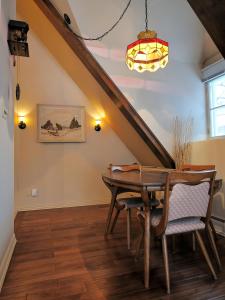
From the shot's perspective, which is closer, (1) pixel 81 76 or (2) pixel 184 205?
(2) pixel 184 205

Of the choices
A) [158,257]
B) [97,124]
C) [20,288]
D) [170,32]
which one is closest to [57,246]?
[20,288]

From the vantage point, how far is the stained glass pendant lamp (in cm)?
173

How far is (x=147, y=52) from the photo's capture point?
5.93ft

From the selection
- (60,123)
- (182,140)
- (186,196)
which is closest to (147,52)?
(186,196)

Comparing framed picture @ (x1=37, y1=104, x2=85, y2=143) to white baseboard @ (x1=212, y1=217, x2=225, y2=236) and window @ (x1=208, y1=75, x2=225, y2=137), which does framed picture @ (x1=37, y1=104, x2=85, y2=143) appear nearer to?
window @ (x1=208, y1=75, x2=225, y2=137)

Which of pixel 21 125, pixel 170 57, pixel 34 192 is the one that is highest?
pixel 170 57

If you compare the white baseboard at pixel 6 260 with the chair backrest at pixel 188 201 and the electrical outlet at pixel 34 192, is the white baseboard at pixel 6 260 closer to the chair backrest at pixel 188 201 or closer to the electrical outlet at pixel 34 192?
the chair backrest at pixel 188 201

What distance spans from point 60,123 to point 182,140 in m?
2.16

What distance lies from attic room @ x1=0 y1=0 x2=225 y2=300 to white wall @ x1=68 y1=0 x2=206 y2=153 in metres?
0.01

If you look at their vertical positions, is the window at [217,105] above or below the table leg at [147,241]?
above

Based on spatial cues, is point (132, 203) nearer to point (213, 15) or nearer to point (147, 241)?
point (147, 241)

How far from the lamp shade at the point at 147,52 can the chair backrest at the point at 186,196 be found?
1.09 metres

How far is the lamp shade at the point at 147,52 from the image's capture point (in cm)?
173

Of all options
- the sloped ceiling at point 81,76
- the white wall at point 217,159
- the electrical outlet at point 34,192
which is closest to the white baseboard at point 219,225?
the white wall at point 217,159
